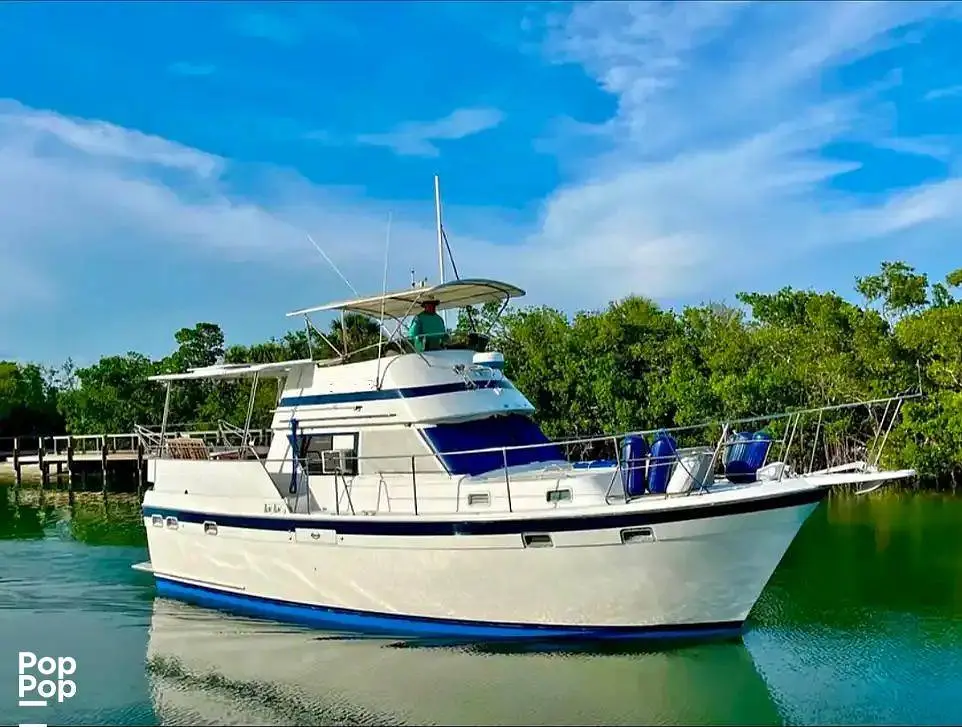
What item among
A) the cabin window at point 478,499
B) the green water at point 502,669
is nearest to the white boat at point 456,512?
the cabin window at point 478,499

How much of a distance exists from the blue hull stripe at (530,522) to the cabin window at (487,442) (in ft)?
3.25

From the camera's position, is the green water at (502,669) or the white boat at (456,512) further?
the white boat at (456,512)

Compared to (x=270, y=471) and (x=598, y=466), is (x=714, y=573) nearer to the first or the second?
(x=598, y=466)

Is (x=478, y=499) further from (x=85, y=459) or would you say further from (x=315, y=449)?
(x=85, y=459)

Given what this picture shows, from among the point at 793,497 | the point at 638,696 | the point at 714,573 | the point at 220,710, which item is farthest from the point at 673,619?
the point at 220,710

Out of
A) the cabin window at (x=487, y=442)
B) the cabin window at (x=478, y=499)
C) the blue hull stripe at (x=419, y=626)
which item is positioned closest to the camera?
the blue hull stripe at (x=419, y=626)

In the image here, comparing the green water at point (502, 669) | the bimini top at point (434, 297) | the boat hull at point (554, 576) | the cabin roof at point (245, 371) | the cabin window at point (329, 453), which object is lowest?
the green water at point (502, 669)

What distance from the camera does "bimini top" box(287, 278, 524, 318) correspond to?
39.0 ft

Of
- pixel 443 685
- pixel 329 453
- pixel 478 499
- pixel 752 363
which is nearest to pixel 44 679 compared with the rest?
pixel 329 453

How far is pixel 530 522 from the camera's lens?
32.1ft

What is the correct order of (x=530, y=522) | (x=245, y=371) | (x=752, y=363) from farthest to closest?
(x=752, y=363)
(x=245, y=371)
(x=530, y=522)

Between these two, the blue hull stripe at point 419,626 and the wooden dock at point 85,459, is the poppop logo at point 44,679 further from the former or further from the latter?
the wooden dock at point 85,459

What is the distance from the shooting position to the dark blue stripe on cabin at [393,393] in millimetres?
11578

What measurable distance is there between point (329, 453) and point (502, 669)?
4063mm
